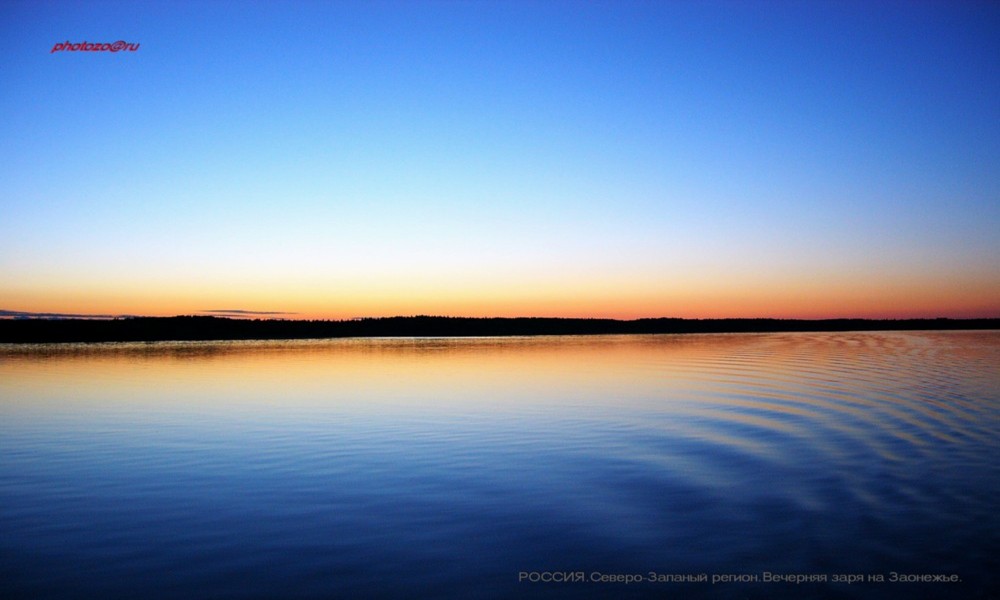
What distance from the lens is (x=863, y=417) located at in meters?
20.3

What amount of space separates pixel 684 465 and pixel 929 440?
657 cm

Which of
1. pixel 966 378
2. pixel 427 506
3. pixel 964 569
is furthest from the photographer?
pixel 966 378

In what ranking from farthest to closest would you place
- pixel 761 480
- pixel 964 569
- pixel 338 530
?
pixel 761 480
pixel 338 530
pixel 964 569

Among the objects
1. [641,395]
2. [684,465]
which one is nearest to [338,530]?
[684,465]

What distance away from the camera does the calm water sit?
27.1 ft

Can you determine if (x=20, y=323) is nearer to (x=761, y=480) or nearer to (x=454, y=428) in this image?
(x=454, y=428)

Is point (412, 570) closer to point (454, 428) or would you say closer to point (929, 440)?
point (454, 428)

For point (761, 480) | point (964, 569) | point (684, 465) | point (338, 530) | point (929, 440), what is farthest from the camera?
point (929, 440)

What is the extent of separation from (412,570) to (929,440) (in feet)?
44.8

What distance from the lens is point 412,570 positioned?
27.8ft

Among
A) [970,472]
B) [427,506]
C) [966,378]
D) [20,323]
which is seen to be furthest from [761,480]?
[20,323]

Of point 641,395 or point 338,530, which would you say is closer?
point 338,530

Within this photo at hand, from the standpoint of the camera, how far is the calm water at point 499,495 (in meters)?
8.27

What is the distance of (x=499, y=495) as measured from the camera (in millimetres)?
12148
